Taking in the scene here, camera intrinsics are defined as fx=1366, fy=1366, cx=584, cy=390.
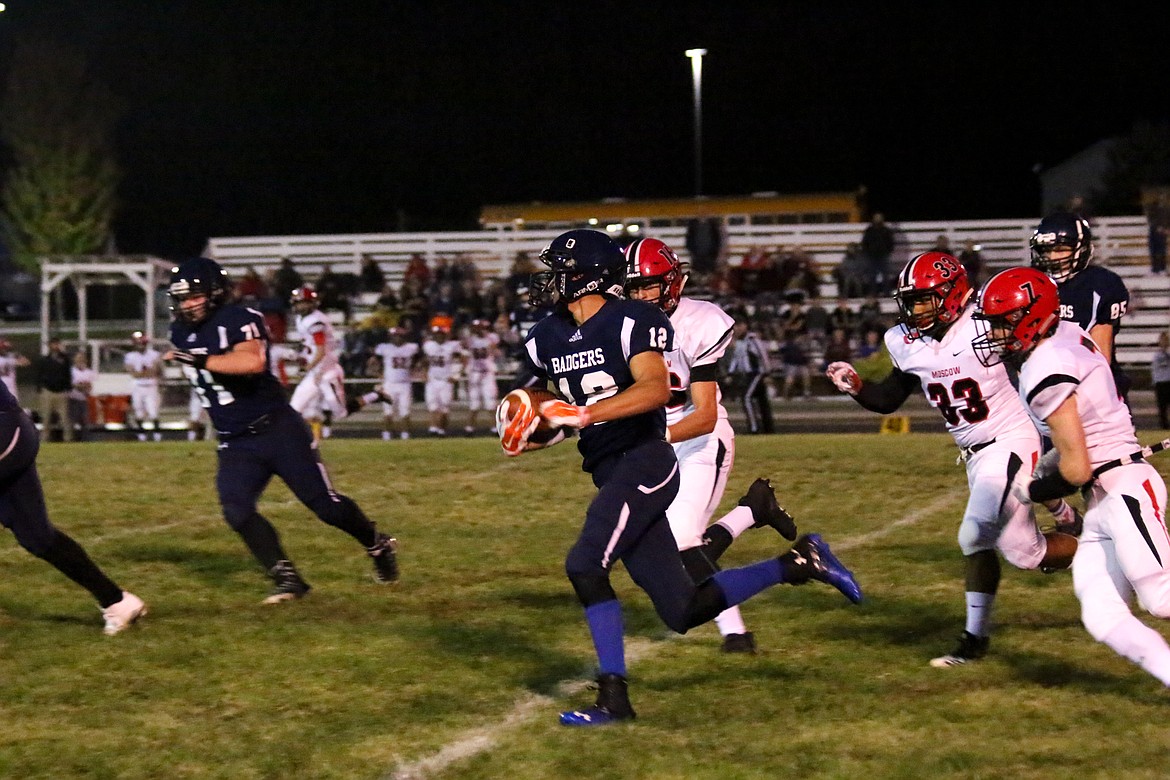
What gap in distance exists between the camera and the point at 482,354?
22.5 metres

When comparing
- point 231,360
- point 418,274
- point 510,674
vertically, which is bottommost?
point 510,674

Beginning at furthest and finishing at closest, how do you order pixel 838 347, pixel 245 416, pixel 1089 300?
pixel 838 347 < pixel 1089 300 < pixel 245 416

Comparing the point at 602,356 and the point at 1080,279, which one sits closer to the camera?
the point at 602,356

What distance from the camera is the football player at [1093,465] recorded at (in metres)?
4.68

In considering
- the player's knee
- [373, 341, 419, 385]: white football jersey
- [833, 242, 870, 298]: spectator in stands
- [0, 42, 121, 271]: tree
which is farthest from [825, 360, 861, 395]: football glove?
[0, 42, 121, 271]: tree

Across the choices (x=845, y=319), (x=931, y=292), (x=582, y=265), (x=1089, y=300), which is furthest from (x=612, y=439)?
(x=845, y=319)

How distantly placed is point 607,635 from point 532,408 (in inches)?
33.5

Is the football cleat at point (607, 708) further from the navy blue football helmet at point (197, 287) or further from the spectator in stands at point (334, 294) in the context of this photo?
the spectator in stands at point (334, 294)

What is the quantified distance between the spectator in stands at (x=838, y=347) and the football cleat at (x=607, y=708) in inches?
733

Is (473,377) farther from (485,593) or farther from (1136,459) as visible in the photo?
(1136,459)

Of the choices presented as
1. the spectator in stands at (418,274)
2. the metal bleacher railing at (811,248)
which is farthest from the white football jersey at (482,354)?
the metal bleacher railing at (811,248)

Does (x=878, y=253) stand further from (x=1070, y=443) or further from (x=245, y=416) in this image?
(x=1070, y=443)

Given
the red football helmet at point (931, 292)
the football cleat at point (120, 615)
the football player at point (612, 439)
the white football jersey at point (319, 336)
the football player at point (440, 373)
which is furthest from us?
the football player at point (440, 373)

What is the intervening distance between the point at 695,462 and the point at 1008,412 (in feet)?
4.43
